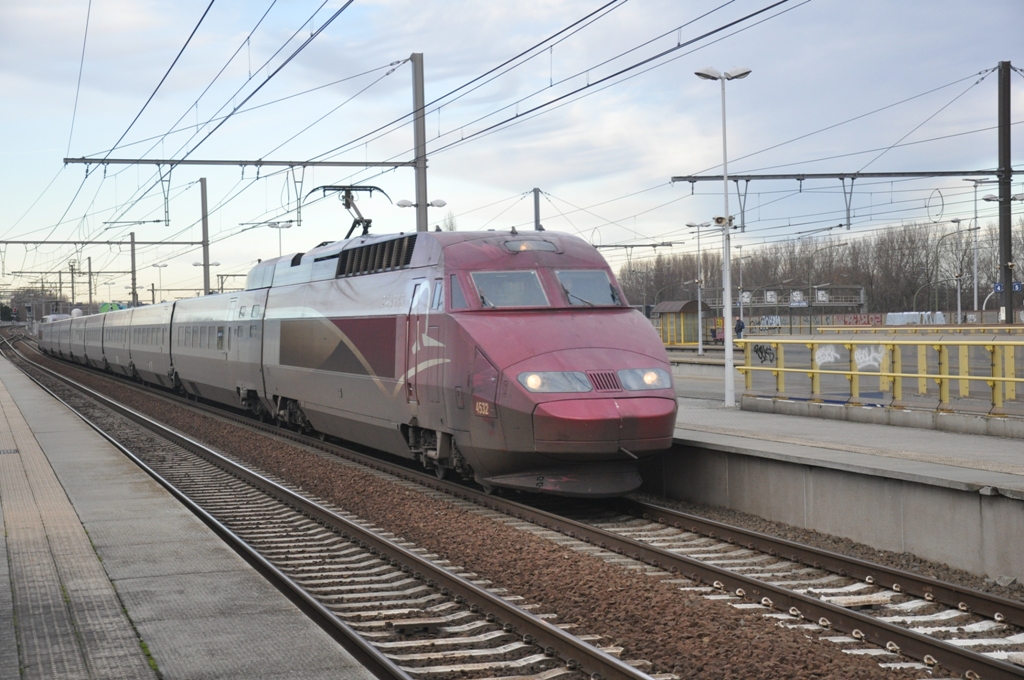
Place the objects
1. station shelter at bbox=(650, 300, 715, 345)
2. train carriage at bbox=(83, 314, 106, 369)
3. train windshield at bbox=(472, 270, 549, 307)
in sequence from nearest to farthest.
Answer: train windshield at bbox=(472, 270, 549, 307) < train carriage at bbox=(83, 314, 106, 369) < station shelter at bbox=(650, 300, 715, 345)

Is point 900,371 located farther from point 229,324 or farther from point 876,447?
point 229,324

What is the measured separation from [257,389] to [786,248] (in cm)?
9895

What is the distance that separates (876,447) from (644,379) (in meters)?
3.30

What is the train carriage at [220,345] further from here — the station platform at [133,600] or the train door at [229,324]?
the station platform at [133,600]

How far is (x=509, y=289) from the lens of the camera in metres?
12.1

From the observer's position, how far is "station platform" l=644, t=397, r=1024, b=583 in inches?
330

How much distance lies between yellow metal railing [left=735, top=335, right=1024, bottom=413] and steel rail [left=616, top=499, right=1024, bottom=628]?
17.5 ft

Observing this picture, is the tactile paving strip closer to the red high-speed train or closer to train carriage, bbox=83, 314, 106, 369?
the red high-speed train

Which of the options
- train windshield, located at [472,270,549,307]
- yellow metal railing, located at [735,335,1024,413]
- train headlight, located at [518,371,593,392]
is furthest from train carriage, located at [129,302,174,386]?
train headlight, located at [518,371,593,392]

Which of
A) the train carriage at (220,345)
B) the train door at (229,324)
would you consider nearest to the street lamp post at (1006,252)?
the train carriage at (220,345)

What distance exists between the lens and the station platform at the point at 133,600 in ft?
18.8

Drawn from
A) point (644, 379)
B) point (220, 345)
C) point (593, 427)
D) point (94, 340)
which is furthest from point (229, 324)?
point (94, 340)

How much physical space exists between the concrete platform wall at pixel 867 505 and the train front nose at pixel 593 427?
1499 mm

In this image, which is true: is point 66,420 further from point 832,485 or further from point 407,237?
point 832,485
